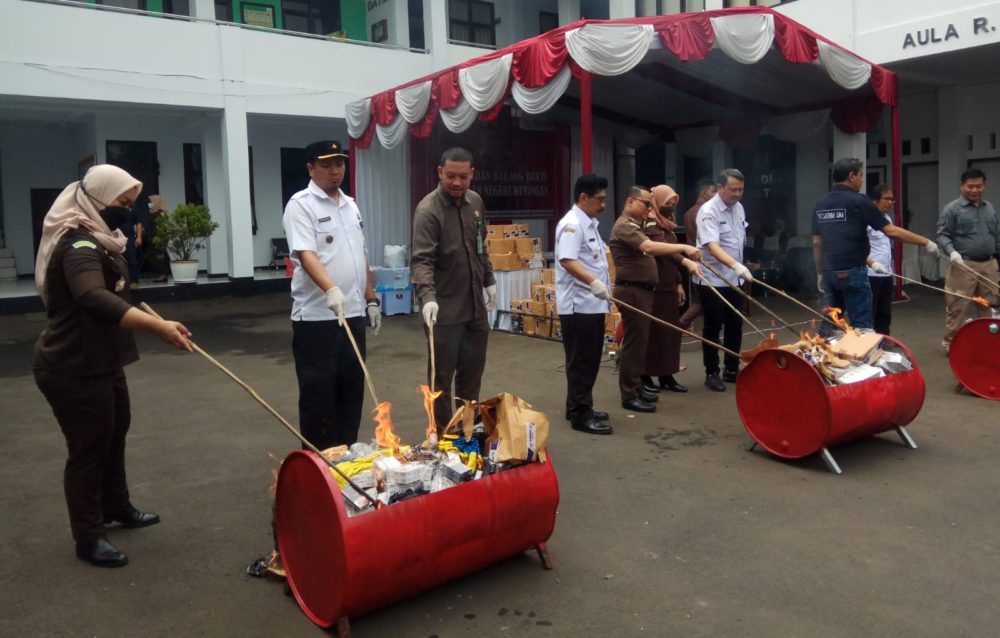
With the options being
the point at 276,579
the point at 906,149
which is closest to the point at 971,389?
the point at 276,579

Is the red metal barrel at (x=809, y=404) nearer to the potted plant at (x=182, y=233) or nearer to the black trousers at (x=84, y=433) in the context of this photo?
the black trousers at (x=84, y=433)

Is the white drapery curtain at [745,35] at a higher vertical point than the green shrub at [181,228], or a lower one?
higher

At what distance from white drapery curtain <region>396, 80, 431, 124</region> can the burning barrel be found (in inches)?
295

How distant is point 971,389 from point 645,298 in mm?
2669

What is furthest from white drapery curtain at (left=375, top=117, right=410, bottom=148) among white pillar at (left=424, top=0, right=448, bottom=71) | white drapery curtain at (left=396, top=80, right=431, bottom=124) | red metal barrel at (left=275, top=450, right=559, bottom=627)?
red metal barrel at (left=275, top=450, right=559, bottom=627)

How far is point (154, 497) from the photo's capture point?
14.9 feet

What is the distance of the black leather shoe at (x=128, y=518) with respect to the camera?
408cm

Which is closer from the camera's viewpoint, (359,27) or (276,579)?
(276,579)

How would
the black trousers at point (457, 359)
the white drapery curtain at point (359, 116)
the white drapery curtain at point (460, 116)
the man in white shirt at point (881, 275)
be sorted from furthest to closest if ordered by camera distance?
1. the white drapery curtain at point (359, 116)
2. the white drapery curtain at point (460, 116)
3. the man in white shirt at point (881, 275)
4. the black trousers at point (457, 359)

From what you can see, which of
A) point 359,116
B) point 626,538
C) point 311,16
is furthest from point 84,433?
point 311,16

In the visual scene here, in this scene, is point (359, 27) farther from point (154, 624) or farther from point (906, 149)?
point (154, 624)

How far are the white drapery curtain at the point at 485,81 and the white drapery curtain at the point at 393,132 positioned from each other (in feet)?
5.87

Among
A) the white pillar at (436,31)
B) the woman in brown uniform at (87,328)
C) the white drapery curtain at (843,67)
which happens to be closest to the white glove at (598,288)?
the woman in brown uniform at (87,328)

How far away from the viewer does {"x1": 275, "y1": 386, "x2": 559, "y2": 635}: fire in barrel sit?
2932 millimetres
